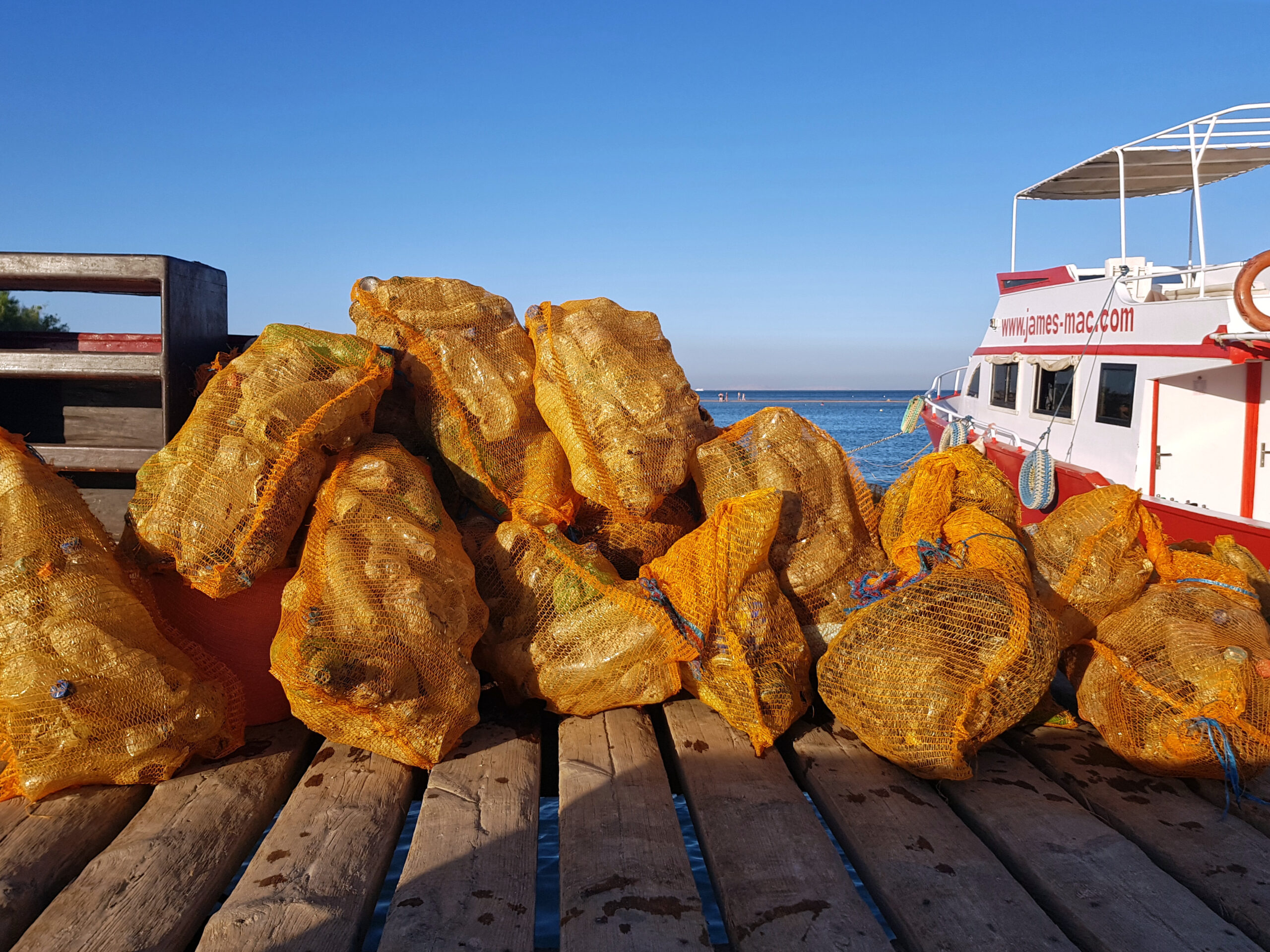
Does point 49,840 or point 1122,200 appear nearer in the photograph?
point 49,840

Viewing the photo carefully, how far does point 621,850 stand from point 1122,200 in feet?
33.5

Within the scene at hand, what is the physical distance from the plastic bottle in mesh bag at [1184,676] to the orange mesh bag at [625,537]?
172 centimetres

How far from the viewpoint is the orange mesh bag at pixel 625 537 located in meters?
3.86

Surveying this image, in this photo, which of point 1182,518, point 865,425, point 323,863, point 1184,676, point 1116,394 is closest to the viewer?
point 323,863

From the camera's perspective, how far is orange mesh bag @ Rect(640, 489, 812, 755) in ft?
10.5

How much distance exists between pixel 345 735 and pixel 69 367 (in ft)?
7.43

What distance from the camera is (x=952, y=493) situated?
12.7ft

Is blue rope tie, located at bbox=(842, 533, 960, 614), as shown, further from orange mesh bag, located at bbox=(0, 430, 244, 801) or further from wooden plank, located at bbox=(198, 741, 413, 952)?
orange mesh bag, located at bbox=(0, 430, 244, 801)

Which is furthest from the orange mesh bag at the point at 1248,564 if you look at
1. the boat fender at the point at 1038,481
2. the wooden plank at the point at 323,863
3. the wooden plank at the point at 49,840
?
the boat fender at the point at 1038,481

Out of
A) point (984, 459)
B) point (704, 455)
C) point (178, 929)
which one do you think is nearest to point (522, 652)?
point (704, 455)

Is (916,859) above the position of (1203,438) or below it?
below

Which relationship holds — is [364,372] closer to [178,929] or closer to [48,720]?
[48,720]

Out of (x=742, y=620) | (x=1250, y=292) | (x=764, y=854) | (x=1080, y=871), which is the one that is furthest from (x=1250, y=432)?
(x=764, y=854)

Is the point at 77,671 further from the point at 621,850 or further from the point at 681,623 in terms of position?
the point at 681,623
